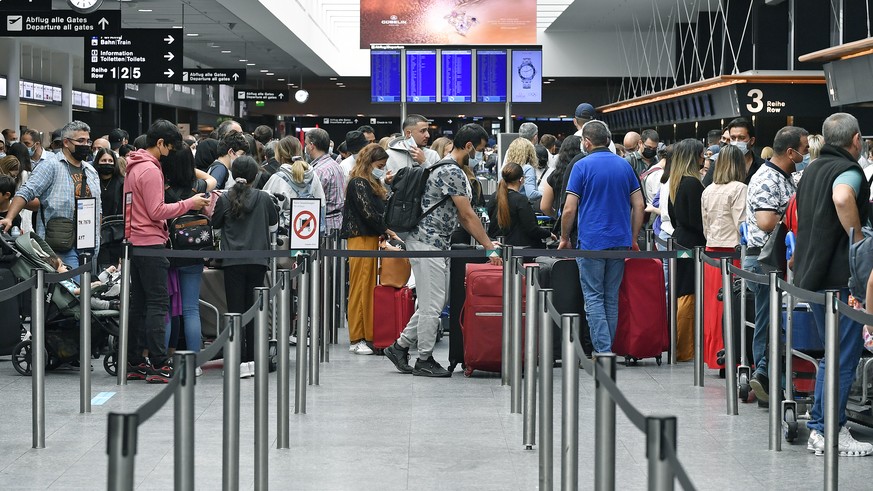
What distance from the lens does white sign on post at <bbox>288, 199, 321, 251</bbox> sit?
8.72 meters

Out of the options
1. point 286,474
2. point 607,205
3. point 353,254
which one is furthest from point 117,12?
point 286,474

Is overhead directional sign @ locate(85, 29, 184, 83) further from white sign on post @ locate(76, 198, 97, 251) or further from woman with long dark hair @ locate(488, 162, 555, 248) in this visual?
white sign on post @ locate(76, 198, 97, 251)

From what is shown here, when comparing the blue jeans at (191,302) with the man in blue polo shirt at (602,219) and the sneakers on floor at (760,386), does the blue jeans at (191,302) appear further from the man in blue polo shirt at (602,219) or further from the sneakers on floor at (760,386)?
the sneakers on floor at (760,386)

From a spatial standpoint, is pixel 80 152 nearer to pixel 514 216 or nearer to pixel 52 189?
pixel 52 189

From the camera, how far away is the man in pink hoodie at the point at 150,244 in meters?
8.26

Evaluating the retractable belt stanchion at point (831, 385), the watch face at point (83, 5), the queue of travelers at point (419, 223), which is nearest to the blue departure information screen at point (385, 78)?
the watch face at point (83, 5)

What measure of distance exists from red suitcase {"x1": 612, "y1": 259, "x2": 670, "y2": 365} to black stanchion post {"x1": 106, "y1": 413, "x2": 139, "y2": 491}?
257 inches

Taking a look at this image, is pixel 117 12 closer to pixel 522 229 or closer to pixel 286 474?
pixel 522 229

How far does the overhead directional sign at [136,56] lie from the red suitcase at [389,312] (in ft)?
27.3

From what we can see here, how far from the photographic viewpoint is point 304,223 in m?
8.74

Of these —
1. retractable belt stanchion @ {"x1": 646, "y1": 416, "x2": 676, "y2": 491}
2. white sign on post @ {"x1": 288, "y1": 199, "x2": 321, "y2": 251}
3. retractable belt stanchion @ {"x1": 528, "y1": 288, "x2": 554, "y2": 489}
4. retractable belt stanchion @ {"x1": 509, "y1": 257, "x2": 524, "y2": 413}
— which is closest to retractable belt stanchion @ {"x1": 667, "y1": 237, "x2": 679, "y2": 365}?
retractable belt stanchion @ {"x1": 509, "y1": 257, "x2": 524, "y2": 413}

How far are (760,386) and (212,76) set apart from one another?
51.7ft

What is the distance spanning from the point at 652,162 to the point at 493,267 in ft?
17.3

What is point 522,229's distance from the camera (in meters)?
9.80
